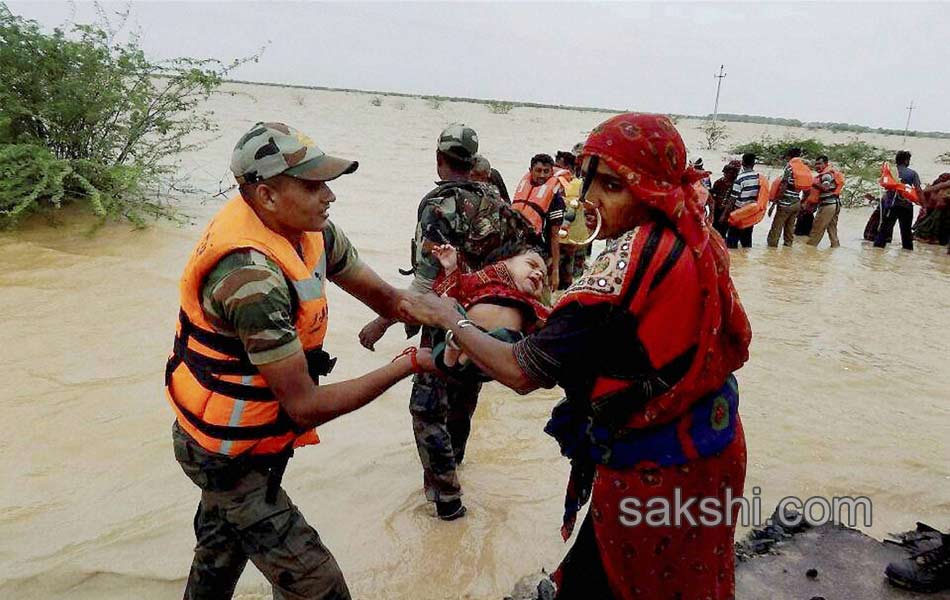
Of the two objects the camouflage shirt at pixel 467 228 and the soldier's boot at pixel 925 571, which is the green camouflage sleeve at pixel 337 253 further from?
the soldier's boot at pixel 925 571

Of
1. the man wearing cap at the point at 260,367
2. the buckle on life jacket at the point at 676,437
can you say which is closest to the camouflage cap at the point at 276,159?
the man wearing cap at the point at 260,367

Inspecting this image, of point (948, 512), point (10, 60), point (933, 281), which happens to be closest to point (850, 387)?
point (948, 512)

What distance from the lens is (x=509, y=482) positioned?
152 inches

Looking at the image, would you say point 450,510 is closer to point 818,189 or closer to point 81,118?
point 81,118

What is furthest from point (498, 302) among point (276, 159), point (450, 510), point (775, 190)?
point (775, 190)

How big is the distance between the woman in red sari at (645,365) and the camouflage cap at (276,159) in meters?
0.57

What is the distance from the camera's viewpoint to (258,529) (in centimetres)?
207

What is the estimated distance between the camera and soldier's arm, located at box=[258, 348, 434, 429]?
1.89 meters

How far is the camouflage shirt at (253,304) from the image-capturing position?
1822 mm

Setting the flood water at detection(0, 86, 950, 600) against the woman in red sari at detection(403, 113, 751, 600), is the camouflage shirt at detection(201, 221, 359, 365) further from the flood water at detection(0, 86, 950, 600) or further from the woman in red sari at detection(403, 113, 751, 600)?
the flood water at detection(0, 86, 950, 600)

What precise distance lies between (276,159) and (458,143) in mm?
1619

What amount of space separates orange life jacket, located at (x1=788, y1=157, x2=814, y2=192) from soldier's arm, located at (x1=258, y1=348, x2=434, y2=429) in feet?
38.9

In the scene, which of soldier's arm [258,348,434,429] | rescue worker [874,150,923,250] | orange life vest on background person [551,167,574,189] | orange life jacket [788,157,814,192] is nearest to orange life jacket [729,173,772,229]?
orange life jacket [788,157,814,192]

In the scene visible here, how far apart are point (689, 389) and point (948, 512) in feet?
9.87
